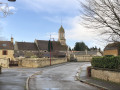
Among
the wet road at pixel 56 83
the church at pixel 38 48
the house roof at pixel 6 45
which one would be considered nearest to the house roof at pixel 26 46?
the church at pixel 38 48

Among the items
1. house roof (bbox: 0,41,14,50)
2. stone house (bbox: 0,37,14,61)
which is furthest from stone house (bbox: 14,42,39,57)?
stone house (bbox: 0,37,14,61)

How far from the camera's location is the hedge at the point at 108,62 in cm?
1633

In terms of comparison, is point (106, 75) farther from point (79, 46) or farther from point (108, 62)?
point (79, 46)

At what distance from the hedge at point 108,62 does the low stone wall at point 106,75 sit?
52 cm

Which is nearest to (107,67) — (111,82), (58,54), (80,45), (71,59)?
(111,82)

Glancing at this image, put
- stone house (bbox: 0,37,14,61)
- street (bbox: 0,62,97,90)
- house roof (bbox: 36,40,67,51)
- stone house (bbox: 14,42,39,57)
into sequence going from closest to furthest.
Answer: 1. street (bbox: 0,62,97,90)
2. stone house (bbox: 0,37,14,61)
3. stone house (bbox: 14,42,39,57)
4. house roof (bbox: 36,40,67,51)

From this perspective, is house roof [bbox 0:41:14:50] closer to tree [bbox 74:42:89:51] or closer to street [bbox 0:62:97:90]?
street [bbox 0:62:97:90]

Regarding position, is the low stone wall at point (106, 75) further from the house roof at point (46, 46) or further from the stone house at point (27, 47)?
the house roof at point (46, 46)

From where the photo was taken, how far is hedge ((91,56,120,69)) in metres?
16.3

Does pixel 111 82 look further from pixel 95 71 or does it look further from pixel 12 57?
pixel 12 57

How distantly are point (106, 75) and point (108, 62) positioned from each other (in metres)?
A: 1.29

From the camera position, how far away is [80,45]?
382ft

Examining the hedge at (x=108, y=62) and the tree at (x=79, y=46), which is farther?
the tree at (x=79, y=46)

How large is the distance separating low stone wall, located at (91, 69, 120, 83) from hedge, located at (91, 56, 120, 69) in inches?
20.6
